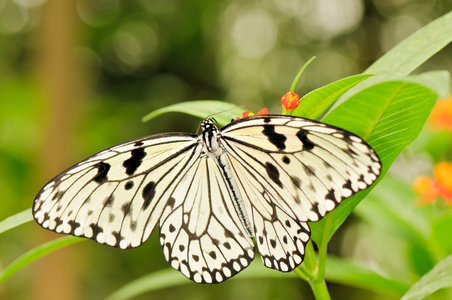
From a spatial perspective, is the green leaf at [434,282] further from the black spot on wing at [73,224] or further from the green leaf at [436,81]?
the black spot on wing at [73,224]

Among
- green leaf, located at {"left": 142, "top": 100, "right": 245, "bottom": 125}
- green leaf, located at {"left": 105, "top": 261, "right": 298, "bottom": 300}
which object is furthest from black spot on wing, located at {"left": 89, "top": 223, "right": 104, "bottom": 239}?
green leaf, located at {"left": 105, "top": 261, "right": 298, "bottom": 300}

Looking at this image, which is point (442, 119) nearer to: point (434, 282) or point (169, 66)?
point (434, 282)

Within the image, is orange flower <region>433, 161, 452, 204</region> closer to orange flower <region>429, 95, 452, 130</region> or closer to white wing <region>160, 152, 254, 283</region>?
orange flower <region>429, 95, 452, 130</region>

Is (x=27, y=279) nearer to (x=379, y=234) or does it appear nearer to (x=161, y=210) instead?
(x=379, y=234)

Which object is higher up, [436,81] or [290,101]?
[290,101]

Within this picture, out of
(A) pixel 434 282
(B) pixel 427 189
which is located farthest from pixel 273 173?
(B) pixel 427 189

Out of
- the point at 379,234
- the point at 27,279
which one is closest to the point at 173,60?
the point at 27,279

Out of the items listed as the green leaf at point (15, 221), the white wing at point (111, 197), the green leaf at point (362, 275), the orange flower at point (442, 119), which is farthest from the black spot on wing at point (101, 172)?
the orange flower at point (442, 119)
